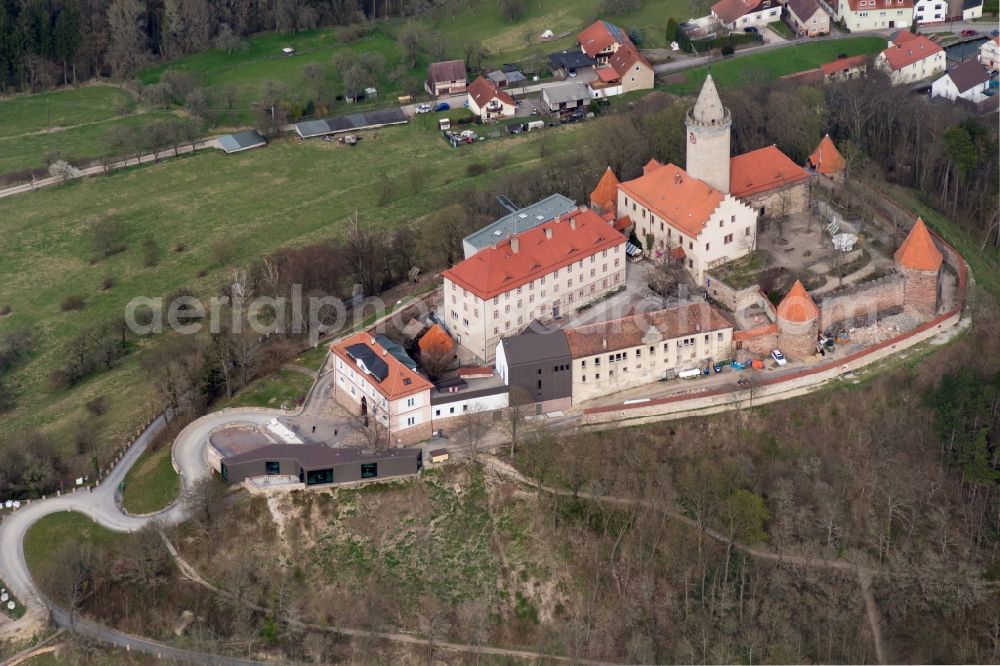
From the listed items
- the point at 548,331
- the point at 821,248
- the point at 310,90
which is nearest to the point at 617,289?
the point at 548,331

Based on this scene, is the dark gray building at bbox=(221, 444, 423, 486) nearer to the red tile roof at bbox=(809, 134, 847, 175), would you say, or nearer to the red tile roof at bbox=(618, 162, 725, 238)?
the red tile roof at bbox=(618, 162, 725, 238)

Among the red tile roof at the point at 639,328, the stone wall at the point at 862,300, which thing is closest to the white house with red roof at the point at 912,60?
the stone wall at the point at 862,300

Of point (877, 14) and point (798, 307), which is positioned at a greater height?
point (877, 14)

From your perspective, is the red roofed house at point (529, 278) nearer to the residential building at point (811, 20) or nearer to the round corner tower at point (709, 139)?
the round corner tower at point (709, 139)

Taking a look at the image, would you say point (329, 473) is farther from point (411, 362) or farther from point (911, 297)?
point (911, 297)

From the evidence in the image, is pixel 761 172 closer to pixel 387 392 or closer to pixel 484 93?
pixel 387 392

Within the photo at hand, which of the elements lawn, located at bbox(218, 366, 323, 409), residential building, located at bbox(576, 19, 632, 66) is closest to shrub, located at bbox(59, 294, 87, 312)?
lawn, located at bbox(218, 366, 323, 409)

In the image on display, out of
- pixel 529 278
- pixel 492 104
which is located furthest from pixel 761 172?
pixel 492 104
